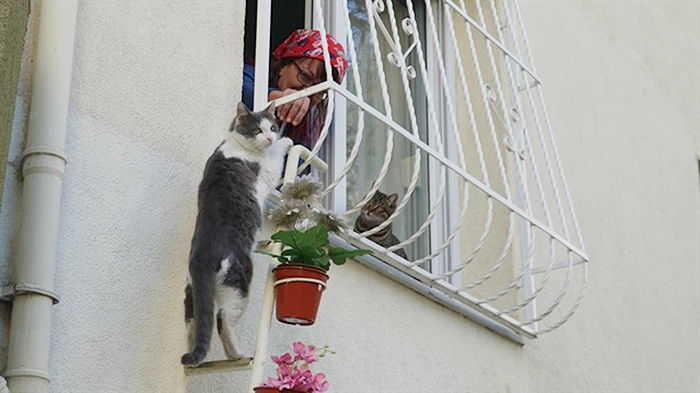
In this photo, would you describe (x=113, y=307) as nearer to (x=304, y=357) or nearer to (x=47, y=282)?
(x=47, y=282)

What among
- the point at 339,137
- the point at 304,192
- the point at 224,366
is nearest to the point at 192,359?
the point at 224,366

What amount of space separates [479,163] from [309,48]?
110 cm

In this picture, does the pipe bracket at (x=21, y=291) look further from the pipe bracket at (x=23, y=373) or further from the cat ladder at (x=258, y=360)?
the cat ladder at (x=258, y=360)

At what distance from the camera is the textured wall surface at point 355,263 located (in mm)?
3191

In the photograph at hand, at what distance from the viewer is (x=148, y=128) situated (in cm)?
345

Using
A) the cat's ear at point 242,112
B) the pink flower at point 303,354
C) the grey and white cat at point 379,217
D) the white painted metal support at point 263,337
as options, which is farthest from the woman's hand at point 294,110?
the pink flower at point 303,354

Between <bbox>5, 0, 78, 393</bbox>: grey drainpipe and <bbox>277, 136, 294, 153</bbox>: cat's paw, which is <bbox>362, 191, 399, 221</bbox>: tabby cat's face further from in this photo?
<bbox>5, 0, 78, 393</bbox>: grey drainpipe

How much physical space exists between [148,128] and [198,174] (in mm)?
217

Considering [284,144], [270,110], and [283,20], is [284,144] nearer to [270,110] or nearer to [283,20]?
[270,110]

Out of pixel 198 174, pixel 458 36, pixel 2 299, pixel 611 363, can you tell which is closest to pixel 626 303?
pixel 611 363

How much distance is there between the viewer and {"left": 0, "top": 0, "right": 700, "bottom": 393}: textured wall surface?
319 centimetres

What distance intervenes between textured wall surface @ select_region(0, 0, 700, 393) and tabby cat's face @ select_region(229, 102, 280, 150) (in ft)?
0.79

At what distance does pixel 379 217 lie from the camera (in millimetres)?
4719

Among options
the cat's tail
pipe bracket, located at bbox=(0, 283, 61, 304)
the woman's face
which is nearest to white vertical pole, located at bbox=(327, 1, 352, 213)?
the woman's face
